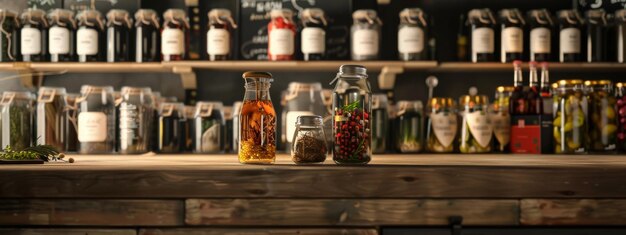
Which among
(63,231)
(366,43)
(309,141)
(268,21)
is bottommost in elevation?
(63,231)

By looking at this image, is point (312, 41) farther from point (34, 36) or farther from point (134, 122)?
point (34, 36)

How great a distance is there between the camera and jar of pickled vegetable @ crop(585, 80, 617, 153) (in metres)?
2.34

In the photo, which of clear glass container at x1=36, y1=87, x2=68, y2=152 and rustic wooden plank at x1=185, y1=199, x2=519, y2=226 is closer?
rustic wooden plank at x1=185, y1=199, x2=519, y2=226

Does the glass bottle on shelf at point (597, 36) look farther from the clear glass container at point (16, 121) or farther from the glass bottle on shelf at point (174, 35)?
the clear glass container at point (16, 121)

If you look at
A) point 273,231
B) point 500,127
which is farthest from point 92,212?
point 500,127

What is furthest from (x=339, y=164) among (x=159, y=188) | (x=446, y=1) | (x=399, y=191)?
(x=446, y=1)

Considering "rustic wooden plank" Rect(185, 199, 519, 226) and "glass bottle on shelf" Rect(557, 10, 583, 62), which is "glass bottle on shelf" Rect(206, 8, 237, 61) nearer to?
"rustic wooden plank" Rect(185, 199, 519, 226)

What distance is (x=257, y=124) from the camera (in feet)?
5.42

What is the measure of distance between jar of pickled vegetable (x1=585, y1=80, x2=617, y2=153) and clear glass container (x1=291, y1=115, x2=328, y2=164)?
1.14 m

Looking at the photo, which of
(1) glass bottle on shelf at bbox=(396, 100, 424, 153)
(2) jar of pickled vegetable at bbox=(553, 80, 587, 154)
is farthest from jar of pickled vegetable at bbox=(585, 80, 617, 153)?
(1) glass bottle on shelf at bbox=(396, 100, 424, 153)

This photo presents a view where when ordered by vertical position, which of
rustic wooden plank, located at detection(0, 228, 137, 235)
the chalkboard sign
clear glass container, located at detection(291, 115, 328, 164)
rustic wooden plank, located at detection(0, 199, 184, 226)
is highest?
the chalkboard sign

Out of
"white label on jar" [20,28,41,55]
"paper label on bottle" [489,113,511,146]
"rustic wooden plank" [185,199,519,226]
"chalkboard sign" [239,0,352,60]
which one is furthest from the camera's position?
"chalkboard sign" [239,0,352,60]

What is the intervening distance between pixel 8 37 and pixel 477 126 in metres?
1.73

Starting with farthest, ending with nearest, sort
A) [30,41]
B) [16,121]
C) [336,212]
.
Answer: [30,41]
[16,121]
[336,212]
